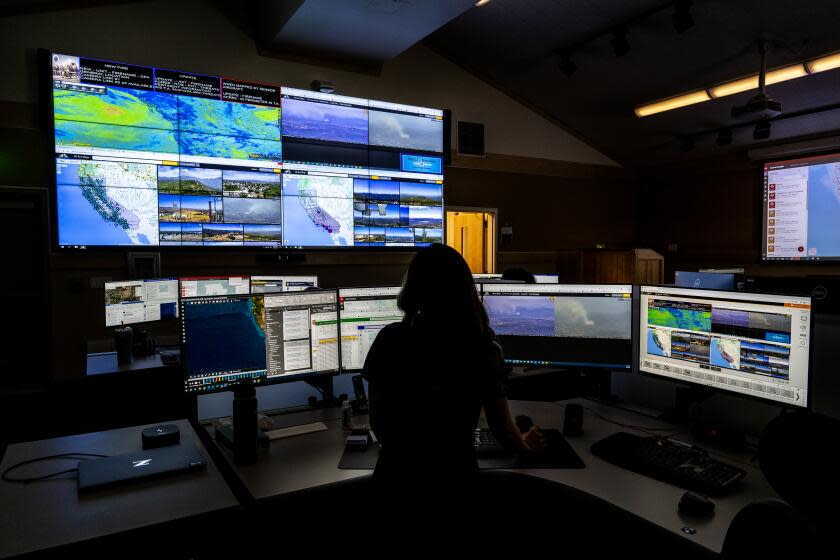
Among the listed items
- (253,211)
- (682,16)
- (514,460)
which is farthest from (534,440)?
(682,16)

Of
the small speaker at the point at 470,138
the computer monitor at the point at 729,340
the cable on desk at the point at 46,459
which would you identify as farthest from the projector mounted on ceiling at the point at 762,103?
the cable on desk at the point at 46,459

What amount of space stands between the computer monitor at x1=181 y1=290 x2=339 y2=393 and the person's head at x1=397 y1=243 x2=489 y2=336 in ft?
2.13

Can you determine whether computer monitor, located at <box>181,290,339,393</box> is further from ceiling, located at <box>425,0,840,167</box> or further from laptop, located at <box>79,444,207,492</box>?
ceiling, located at <box>425,0,840,167</box>

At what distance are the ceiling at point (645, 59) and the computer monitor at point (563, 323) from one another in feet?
11.7

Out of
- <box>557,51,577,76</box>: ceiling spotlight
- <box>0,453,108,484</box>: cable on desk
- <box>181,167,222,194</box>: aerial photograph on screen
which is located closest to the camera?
<box>0,453,108,484</box>: cable on desk

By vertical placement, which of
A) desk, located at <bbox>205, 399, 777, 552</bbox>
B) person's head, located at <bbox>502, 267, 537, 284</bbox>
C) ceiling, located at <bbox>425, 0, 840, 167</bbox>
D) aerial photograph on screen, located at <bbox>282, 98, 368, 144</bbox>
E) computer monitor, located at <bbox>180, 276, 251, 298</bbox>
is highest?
ceiling, located at <bbox>425, 0, 840, 167</bbox>

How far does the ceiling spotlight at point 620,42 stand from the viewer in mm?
4859

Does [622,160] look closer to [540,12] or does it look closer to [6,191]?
[540,12]

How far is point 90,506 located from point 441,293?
3.28 ft

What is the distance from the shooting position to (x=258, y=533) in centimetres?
165

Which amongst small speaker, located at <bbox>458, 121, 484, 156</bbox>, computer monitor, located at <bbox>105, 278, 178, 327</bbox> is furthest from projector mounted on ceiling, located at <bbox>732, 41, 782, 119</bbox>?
computer monitor, located at <bbox>105, 278, 178, 327</bbox>

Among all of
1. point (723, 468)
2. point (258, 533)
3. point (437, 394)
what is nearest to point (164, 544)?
point (258, 533)

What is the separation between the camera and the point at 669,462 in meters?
1.59

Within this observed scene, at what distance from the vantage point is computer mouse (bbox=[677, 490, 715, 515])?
1.32 metres
